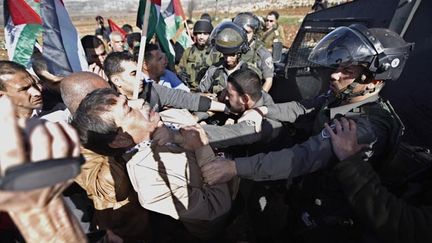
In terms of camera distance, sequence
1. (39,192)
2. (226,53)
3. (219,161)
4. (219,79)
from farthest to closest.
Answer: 1. (219,79)
2. (226,53)
3. (219,161)
4. (39,192)

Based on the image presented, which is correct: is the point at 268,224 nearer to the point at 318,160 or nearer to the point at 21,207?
the point at 318,160

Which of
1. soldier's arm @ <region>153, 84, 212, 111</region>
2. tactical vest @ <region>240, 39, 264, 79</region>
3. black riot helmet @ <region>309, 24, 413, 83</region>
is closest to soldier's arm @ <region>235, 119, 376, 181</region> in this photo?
black riot helmet @ <region>309, 24, 413, 83</region>

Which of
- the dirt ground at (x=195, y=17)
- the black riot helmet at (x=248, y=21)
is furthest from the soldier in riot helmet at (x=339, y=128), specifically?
the dirt ground at (x=195, y=17)

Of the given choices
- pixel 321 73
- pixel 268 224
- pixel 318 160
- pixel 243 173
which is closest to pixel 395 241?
pixel 318 160

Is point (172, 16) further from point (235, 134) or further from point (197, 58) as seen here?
point (235, 134)

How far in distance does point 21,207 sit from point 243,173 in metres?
1.45

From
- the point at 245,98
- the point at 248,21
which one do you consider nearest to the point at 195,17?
the point at 248,21

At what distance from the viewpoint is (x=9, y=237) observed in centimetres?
231

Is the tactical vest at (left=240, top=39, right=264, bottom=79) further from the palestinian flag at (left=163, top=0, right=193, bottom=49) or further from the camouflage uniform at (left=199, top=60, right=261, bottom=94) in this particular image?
the palestinian flag at (left=163, top=0, right=193, bottom=49)

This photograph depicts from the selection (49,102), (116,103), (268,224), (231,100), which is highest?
Answer: (116,103)

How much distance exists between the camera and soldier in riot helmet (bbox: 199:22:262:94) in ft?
12.4

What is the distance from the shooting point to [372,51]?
6.18ft

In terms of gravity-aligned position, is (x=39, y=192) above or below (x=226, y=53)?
above

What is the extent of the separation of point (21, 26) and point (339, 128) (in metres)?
3.61
